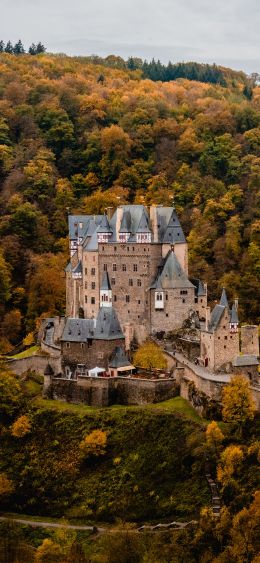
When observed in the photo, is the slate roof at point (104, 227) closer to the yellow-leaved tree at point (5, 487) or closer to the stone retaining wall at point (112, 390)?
A: the stone retaining wall at point (112, 390)

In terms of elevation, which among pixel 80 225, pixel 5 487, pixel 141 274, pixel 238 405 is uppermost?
pixel 80 225

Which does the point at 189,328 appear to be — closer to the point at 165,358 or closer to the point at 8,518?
the point at 165,358

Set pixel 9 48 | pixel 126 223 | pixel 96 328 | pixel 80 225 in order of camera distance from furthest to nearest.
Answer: pixel 9 48 < pixel 80 225 < pixel 126 223 < pixel 96 328

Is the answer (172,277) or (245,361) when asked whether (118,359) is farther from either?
(245,361)

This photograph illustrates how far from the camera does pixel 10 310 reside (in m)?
88.4

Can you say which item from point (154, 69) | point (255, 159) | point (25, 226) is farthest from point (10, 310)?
point (154, 69)

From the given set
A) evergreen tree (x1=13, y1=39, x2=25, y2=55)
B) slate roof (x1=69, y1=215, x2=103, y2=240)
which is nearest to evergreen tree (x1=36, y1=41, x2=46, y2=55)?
evergreen tree (x1=13, y1=39, x2=25, y2=55)

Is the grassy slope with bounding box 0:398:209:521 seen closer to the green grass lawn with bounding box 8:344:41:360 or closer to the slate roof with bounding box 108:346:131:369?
the slate roof with bounding box 108:346:131:369

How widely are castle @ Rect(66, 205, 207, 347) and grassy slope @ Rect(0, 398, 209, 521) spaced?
A: 8.40 metres

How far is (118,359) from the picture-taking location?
6325 centimetres

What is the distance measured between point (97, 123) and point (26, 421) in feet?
214

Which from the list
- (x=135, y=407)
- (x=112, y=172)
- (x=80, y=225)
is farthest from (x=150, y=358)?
(x=112, y=172)

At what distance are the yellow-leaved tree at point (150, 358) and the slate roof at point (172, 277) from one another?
5.00 meters

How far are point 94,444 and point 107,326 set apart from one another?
8834mm
